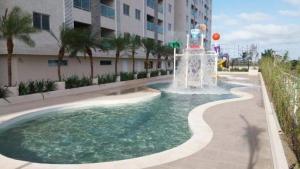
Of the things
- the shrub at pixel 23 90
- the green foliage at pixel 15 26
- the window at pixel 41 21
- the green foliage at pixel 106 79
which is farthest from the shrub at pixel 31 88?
the green foliage at pixel 106 79

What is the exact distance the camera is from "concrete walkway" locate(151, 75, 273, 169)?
6.24 metres

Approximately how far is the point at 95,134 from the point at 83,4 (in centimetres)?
1846

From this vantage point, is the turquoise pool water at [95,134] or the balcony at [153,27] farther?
the balcony at [153,27]

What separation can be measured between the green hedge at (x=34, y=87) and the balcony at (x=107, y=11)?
1315cm

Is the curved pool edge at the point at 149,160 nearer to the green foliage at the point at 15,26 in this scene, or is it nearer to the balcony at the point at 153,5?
the green foliage at the point at 15,26

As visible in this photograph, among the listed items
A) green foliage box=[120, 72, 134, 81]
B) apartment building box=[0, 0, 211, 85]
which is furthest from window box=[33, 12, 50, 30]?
green foliage box=[120, 72, 134, 81]

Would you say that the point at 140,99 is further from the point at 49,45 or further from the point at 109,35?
the point at 109,35

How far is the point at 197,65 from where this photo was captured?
23.9 metres

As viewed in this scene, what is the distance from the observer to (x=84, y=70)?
26.9 m

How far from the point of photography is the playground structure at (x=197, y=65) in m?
23.7

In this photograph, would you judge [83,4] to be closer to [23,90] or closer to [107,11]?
[107,11]

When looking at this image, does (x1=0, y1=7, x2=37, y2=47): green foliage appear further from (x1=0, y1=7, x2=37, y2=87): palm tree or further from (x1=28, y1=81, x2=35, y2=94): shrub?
(x1=28, y1=81, x2=35, y2=94): shrub

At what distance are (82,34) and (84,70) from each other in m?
7.35

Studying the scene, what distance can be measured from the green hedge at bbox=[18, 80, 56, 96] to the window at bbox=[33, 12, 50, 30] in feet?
17.1
